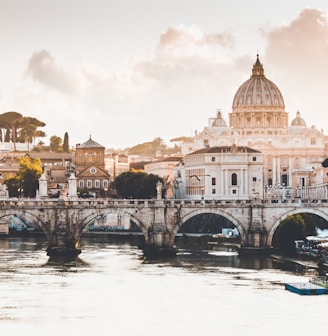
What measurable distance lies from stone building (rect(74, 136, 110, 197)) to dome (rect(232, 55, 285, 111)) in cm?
2733

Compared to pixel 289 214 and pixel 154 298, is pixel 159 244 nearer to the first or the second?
pixel 289 214

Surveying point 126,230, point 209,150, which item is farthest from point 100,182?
point 126,230

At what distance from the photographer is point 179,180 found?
121m

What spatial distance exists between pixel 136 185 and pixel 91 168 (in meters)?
21.1

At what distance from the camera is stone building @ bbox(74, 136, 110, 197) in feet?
418

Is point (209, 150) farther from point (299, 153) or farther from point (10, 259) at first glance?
point (10, 259)

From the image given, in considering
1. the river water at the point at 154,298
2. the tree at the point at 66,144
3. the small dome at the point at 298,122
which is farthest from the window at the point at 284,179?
the river water at the point at 154,298

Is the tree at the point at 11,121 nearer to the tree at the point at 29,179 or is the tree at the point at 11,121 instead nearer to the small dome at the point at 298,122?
the small dome at the point at 298,122

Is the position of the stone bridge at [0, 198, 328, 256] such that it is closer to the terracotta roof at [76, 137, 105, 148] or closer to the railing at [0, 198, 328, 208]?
the railing at [0, 198, 328, 208]

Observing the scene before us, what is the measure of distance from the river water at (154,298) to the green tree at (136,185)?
36.9m

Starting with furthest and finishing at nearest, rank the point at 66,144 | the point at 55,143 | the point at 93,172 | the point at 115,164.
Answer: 1. the point at 55,143
2. the point at 66,144
3. the point at 115,164
4. the point at 93,172

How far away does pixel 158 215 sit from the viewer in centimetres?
7131

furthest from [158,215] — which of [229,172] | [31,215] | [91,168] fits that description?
[91,168]

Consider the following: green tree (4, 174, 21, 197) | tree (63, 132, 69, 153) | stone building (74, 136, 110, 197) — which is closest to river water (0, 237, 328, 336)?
green tree (4, 174, 21, 197)
